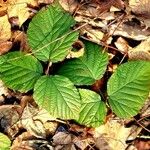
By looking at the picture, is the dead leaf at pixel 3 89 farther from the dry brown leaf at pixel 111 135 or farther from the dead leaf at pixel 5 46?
the dry brown leaf at pixel 111 135

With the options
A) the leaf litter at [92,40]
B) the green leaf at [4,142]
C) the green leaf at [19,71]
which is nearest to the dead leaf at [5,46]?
the leaf litter at [92,40]

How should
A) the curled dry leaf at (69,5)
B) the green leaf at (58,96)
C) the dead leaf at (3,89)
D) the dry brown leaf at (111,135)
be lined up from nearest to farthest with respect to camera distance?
the green leaf at (58,96)
the dry brown leaf at (111,135)
the dead leaf at (3,89)
the curled dry leaf at (69,5)

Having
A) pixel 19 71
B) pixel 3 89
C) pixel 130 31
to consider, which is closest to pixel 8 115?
pixel 3 89

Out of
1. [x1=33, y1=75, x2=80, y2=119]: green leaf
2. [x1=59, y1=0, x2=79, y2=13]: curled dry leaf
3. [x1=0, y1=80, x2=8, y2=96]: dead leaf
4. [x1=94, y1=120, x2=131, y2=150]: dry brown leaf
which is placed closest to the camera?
[x1=33, y1=75, x2=80, y2=119]: green leaf

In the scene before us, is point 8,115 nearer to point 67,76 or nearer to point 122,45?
point 67,76

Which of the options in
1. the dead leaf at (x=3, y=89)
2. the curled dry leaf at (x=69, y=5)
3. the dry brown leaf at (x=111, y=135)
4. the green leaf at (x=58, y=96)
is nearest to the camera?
the green leaf at (x=58, y=96)

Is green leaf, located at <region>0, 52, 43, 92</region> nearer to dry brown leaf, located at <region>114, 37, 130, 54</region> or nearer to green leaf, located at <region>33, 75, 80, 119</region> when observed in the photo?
green leaf, located at <region>33, 75, 80, 119</region>

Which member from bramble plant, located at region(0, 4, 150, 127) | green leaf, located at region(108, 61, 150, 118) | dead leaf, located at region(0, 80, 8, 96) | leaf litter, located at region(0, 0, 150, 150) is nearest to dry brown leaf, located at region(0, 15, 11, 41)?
leaf litter, located at region(0, 0, 150, 150)

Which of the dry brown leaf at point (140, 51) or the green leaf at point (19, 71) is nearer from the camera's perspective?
the green leaf at point (19, 71)
